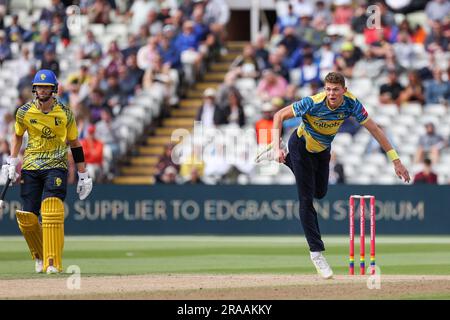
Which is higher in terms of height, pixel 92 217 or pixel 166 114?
pixel 166 114

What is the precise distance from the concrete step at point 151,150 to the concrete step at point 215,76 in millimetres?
2460

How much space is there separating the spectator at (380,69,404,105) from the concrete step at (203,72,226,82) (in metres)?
4.53

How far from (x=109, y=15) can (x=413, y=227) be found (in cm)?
1033

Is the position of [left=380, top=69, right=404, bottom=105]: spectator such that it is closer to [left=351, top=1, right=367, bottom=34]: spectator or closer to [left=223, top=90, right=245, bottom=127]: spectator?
[left=351, top=1, right=367, bottom=34]: spectator

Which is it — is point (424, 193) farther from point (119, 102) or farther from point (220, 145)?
point (119, 102)

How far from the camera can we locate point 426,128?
25.0 metres

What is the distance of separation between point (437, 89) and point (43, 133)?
13.0 meters

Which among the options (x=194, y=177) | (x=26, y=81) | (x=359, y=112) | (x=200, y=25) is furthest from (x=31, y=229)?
(x=26, y=81)

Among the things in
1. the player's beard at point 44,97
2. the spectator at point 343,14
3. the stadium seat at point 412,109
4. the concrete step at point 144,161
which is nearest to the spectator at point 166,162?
the concrete step at point 144,161

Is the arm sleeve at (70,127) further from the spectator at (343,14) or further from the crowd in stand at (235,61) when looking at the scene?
the spectator at (343,14)

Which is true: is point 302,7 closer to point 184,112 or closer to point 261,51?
point 261,51

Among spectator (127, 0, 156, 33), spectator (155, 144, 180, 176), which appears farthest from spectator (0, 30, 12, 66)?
spectator (155, 144, 180, 176)

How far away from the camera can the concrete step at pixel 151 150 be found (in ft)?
91.1

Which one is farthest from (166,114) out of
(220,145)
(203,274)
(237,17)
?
(203,274)
